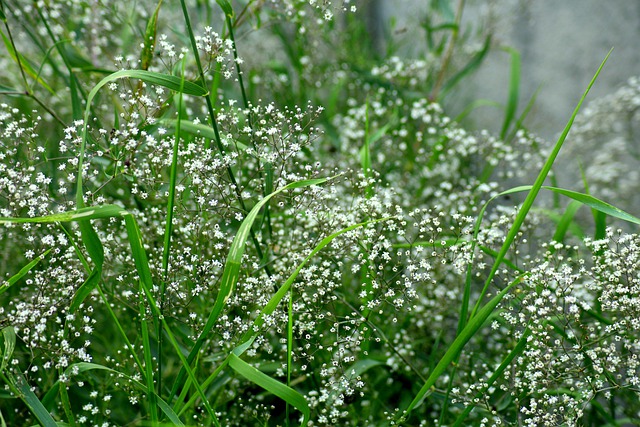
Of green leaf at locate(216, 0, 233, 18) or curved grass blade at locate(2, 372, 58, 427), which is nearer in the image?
curved grass blade at locate(2, 372, 58, 427)

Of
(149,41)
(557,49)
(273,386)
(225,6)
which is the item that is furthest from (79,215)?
(557,49)

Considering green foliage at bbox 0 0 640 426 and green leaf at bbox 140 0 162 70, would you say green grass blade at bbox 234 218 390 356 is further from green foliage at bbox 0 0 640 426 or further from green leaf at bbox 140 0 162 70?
green leaf at bbox 140 0 162 70

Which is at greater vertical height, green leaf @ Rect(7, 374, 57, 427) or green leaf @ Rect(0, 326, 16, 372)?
green leaf @ Rect(0, 326, 16, 372)

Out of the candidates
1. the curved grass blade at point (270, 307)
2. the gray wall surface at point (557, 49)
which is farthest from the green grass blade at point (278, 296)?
the gray wall surface at point (557, 49)

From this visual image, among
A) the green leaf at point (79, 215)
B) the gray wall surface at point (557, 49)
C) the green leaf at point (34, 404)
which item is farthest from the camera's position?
the gray wall surface at point (557, 49)

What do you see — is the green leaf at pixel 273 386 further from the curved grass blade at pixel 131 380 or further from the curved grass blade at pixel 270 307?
the curved grass blade at pixel 131 380

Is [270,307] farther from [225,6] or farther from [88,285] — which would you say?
[225,6]

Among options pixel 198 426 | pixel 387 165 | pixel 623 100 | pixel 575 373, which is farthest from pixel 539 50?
pixel 198 426

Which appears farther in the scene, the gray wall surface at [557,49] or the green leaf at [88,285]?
the gray wall surface at [557,49]

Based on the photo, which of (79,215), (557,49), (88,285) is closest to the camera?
(79,215)

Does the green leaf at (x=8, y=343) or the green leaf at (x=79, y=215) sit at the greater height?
the green leaf at (x=79, y=215)

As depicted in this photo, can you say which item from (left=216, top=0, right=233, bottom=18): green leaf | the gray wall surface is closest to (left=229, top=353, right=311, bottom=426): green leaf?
(left=216, top=0, right=233, bottom=18): green leaf

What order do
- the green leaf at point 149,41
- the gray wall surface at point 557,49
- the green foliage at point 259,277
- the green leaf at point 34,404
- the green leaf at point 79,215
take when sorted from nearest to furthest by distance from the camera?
1. the green leaf at point 79,215
2. the green leaf at point 34,404
3. the green foliage at point 259,277
4. the green leaf at point 149,41
5. the gray wall surface at point 557,49

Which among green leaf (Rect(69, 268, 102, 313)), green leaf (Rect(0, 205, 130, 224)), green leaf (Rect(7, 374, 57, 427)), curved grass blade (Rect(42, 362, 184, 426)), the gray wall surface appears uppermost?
the gray wall surface
